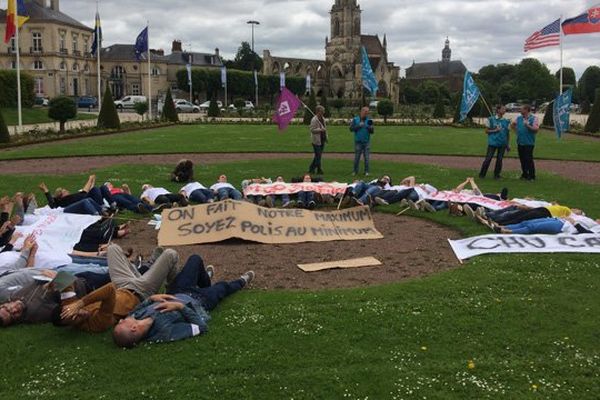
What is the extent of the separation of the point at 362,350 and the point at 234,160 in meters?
16.6

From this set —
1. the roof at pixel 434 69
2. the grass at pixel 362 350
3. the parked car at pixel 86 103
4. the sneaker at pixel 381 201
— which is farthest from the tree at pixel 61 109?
the roof at pixel 434 69

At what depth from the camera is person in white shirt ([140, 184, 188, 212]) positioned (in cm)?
1176

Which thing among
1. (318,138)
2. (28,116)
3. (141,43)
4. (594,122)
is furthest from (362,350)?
(28,116)

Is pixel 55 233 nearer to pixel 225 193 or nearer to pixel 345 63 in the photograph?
pixel 225 193

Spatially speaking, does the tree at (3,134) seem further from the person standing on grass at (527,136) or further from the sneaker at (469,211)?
the sneaker at (469,211)

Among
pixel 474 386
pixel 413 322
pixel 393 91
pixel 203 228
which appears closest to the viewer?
pixel 474 386

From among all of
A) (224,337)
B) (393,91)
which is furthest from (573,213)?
(393,91)

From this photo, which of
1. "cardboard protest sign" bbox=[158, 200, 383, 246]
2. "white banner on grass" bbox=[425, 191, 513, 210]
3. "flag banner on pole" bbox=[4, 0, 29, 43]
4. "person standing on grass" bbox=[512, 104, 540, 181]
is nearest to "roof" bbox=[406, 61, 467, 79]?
"flag banner on pole" bbox=[4, 0, 29, 43]

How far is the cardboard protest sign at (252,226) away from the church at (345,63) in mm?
103905

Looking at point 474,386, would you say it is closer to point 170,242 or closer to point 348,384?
point 348,384

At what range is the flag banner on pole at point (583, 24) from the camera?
90.3 ft

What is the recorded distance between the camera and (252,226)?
32.3ft

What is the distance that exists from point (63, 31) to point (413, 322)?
282 ft

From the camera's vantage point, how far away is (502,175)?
17.9m
